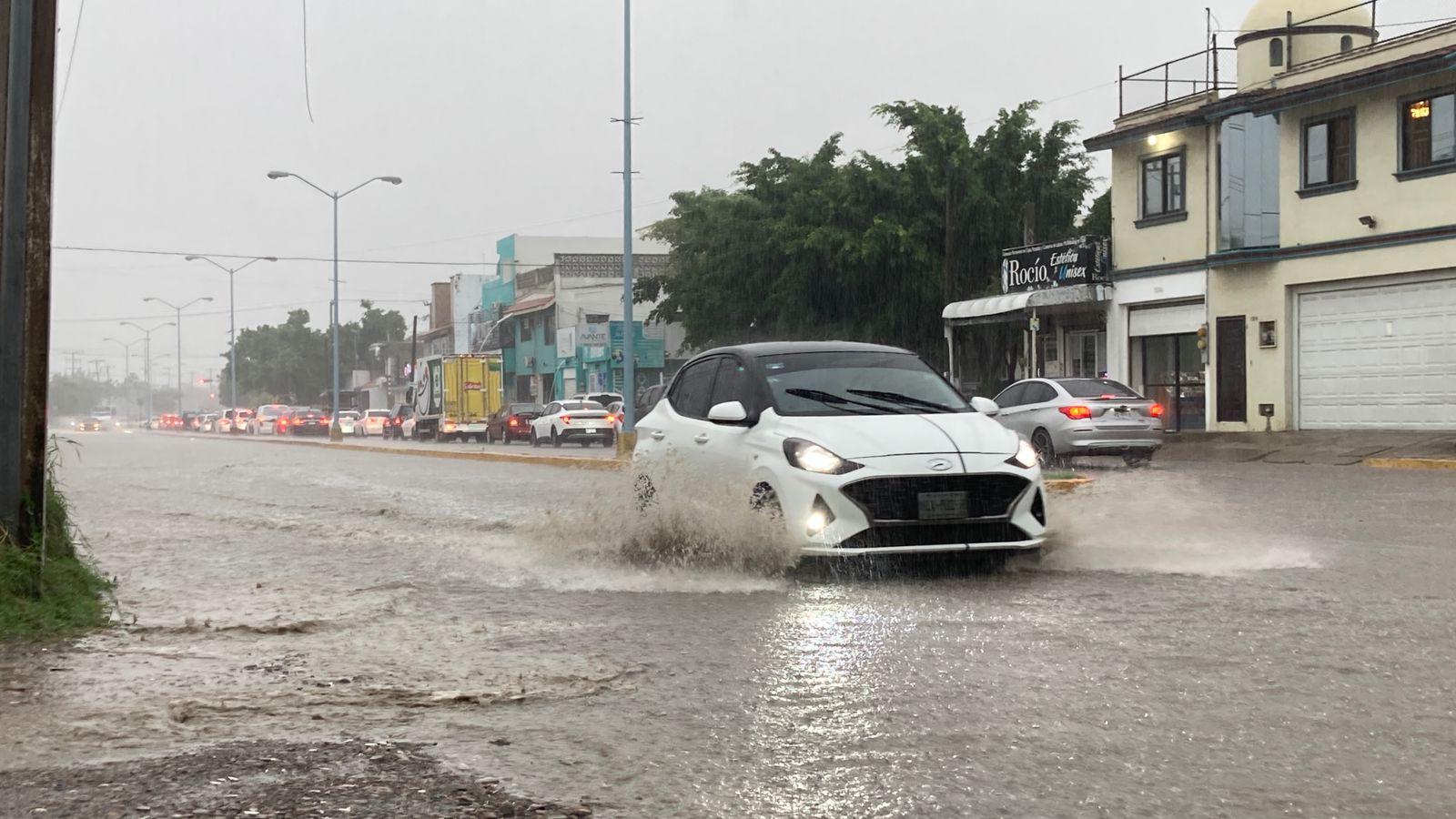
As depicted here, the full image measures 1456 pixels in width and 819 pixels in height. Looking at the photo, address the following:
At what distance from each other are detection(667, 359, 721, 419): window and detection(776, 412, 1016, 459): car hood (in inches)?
57.9

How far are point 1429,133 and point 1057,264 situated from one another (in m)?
9.84

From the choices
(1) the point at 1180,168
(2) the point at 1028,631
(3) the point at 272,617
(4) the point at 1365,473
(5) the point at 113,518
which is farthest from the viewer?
(1) the point at 1180,168

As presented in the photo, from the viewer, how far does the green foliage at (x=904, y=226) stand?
40.9 m

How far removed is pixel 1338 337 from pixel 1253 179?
3.96m

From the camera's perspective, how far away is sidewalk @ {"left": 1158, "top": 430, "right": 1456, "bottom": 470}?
70.9ft

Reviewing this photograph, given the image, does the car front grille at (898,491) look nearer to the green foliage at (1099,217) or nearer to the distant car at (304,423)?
the green foliage at (1099,217)

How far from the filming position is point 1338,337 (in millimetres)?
27766

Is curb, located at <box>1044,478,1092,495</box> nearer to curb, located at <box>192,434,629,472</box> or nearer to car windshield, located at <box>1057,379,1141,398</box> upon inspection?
car windshield, located at <box>1057,379,1141,398</box>

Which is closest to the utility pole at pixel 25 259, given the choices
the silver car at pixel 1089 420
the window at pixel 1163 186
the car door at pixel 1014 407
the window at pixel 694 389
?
the window at pixel 694 389

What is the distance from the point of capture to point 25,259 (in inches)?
290

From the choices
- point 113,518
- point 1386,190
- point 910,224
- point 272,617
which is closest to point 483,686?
point 272,617

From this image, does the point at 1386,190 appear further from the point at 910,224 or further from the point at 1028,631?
the point at 1028,631

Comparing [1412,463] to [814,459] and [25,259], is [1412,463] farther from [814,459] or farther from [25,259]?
[25,259]

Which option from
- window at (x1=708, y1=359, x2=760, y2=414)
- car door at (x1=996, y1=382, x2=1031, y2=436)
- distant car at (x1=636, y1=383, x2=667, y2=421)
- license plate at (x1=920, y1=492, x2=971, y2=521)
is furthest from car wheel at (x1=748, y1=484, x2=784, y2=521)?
car door at (x1=996, y1=382, x2=1031, y2=436)
